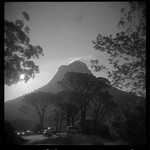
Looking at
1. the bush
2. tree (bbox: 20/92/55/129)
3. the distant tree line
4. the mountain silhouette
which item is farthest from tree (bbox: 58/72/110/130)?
the bush

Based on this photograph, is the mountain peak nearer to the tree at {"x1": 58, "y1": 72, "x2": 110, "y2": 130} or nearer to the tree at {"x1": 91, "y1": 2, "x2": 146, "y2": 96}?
the tree at {"x1": 58, "y1": 72, "x2": 110, "y2": 130}

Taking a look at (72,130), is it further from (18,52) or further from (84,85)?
(18,52)

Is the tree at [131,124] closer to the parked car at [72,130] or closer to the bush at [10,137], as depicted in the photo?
the parked car at [72,130]

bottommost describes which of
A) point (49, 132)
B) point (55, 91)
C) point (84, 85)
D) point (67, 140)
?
point (67, 140)

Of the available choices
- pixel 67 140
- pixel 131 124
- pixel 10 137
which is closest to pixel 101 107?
pixel 131 124
